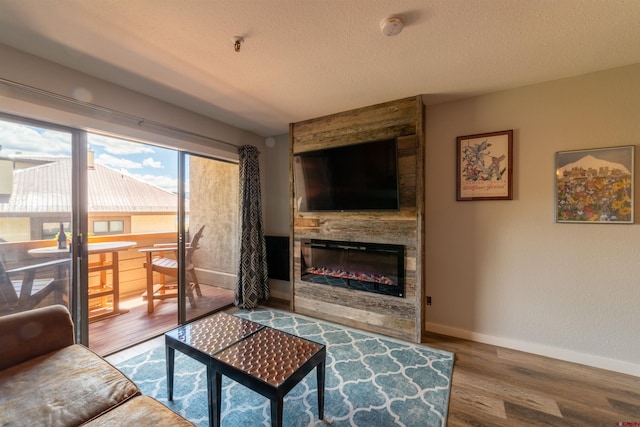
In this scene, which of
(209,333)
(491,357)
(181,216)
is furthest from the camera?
(181,216)

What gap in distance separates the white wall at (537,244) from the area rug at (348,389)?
0.76 m

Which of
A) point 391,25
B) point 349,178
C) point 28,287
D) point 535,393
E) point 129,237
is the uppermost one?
point 391,25

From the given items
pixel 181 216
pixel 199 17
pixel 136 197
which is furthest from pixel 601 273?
pixel 136 197

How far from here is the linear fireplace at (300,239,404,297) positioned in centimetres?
272

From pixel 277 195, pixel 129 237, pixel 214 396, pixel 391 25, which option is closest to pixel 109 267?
pixel 129 237

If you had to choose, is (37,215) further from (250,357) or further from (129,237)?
(250,357)

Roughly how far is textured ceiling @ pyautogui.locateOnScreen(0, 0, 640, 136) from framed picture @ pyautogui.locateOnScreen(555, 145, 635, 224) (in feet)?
2.27

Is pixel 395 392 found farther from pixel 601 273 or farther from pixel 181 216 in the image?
pixel 181 216

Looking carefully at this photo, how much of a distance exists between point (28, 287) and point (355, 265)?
2.84m

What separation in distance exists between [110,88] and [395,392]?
3343 millimetres

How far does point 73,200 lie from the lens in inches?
86.2

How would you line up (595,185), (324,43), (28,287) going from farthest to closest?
1. (595,185)
2. (28,287)
3. (324,43)

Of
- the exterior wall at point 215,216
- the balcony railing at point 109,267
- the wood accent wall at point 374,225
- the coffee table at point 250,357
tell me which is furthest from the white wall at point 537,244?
the balcony railing at point 109,267

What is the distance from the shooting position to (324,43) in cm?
176
